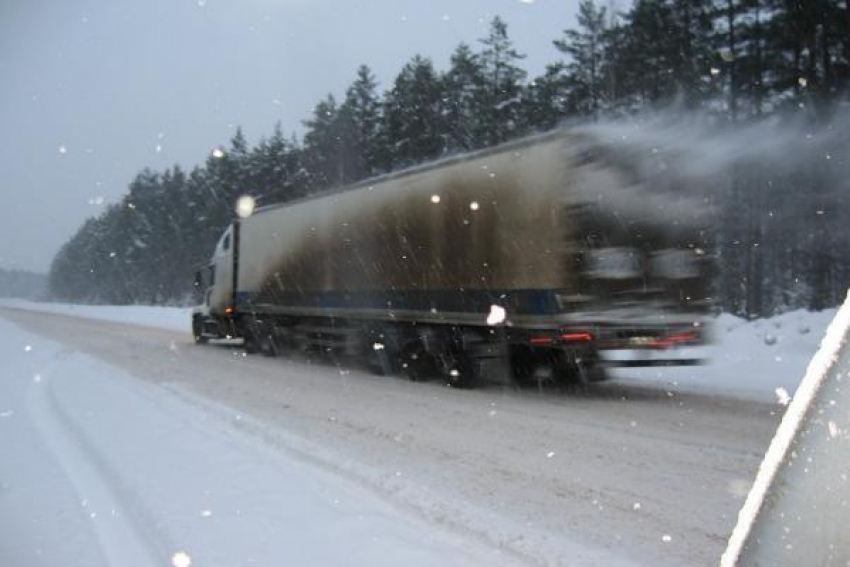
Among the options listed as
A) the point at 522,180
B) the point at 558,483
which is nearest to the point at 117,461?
the point at 558,483

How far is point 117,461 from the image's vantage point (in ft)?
20.4

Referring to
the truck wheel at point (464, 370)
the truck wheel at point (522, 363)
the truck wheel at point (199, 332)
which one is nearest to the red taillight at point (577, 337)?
the truck wheel at point (522, 363)

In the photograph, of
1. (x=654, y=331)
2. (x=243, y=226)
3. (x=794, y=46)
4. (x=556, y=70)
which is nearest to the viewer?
(x=654, y=331)

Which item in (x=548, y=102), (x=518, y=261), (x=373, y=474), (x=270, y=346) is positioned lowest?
(x=373, y=474)

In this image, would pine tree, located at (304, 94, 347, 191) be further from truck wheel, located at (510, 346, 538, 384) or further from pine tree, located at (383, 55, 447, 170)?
truck wheel, located at (510, 346, 538, 384)

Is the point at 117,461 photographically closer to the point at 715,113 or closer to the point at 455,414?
the point at 455,414

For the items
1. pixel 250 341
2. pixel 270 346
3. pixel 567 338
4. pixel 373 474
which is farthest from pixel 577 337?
pixel 250 341

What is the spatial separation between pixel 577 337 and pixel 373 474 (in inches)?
191

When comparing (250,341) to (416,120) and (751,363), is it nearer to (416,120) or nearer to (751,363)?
(751,363)

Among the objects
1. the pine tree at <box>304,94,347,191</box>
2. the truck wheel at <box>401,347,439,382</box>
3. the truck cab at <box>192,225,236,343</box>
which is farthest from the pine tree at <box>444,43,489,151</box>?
the truck wheel at <box>401,347,439,382</box>

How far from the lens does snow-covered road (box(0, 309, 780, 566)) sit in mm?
4344

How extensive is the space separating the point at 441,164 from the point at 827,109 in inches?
569

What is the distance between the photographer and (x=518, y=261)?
10727mm

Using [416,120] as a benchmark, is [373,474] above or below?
below
